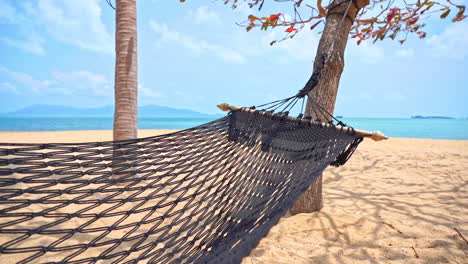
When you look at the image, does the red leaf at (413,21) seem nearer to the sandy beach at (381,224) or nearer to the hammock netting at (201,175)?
the sandy beach at (381,224)

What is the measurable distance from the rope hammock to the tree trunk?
0.93 metres

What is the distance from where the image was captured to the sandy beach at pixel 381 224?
4.44ft

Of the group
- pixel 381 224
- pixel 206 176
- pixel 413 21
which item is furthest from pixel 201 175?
pixel 413 21

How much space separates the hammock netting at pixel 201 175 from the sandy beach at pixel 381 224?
1.04 ft

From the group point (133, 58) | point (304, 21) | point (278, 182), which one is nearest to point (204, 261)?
point (278, 182)

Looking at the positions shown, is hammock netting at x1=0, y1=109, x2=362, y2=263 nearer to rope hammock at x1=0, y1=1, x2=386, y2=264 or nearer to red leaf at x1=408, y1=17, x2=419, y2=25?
rope hammock at x1=0, y1=1, x2=386, y2=264

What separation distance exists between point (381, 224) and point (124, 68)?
7.73 ft

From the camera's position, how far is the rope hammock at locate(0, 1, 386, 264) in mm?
1002

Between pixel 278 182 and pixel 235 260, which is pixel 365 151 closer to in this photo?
pixel 278 182

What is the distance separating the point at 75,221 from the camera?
1.79m

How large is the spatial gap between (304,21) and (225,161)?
2064 mm

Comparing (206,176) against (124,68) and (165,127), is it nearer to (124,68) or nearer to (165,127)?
(124,68)

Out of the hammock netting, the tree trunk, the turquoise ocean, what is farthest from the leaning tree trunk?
the turquoise ocean

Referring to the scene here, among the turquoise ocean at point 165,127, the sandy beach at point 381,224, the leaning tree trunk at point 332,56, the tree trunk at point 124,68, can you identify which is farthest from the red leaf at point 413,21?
the turquoise ocean at point 165,127
